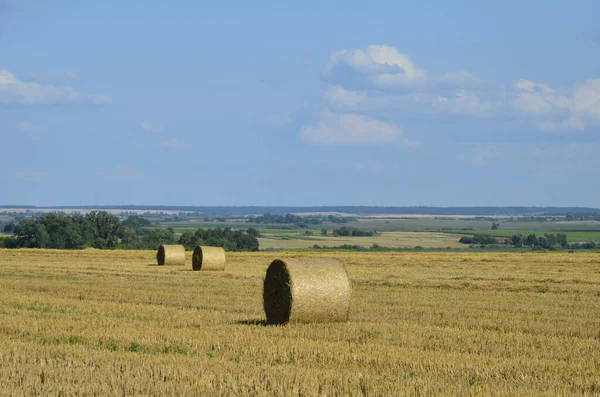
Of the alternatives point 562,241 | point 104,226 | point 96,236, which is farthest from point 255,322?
point 104,226

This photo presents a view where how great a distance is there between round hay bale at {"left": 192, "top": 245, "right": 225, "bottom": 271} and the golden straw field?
750 cm

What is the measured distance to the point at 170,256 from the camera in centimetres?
3841

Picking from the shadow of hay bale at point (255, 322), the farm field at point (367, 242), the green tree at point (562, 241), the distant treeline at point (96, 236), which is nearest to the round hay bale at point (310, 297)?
the shadow of hay bale at point (255, 322)

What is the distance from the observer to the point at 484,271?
1259 inches

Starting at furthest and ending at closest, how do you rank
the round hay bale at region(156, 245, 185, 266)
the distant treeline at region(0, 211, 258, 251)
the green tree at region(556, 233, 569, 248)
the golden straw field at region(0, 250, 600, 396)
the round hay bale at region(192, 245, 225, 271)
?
the distant treeline at region(0, 211, 258, 251), the green tree at region(556, 233, 569, 248), the round hay bale at region(156, 245, 185, 266), the round hay bale at region(192, 245, 225, 271), the golden straw field at region(0, 250, 600, 396)

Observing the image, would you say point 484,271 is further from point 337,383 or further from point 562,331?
point 337,383

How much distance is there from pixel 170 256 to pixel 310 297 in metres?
23.0

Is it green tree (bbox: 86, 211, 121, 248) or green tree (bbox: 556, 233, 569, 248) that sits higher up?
green tree (bbox: 86, 211, 121, 248)

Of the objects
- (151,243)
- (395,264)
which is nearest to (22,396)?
(395,264)

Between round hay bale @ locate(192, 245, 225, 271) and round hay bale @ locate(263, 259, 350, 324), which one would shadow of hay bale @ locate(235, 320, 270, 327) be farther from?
round hay bale @ locate(192, 245, 225, 271)

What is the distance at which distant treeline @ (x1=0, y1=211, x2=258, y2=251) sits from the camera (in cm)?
7012

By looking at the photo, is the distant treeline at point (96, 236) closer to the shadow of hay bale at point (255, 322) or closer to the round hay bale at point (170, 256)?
the round hay bale at point (170, 256)

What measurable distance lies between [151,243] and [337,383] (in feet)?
216

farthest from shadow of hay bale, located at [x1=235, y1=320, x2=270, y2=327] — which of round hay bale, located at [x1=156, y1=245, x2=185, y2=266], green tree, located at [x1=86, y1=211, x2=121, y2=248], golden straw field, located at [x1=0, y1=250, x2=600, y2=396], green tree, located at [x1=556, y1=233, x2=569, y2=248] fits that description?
green tree, located at [x1=86, y1=211, x2=121, y2=248]
